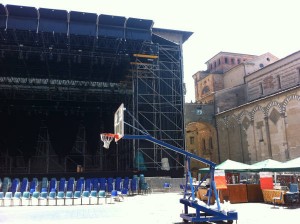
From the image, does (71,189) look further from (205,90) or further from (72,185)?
(205,90)

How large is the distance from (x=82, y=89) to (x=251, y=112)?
624 inches

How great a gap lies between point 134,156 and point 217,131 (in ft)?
47.0

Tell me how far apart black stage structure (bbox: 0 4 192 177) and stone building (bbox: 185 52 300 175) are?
25.6 feet

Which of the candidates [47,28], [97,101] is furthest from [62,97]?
[47,28]

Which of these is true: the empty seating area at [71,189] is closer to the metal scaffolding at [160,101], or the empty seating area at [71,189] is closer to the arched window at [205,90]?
the metal scaffolding at [160,101]

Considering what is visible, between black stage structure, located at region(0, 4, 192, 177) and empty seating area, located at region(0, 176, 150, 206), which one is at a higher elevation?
black stage structure, located at region(0, 4, 192, 177)

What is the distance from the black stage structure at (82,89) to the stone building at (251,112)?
779cm

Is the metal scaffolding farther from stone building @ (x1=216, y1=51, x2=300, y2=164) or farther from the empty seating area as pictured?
stone building @ (x1=216, y1=51, x2=300, y2=164)

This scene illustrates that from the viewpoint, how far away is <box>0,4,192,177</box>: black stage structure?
22.6 meters

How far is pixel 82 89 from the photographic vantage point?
27.6 metres

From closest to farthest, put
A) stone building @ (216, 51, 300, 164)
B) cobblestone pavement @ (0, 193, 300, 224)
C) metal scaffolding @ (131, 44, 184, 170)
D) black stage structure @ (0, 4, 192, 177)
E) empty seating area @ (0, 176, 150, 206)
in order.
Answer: cobblestone pavement @ (0, 193, 300, 224) → empty seating area @ (0, 176, 150, 206) → black stage structure @ (0, 4, 192, 177) → stone building @ (216, 51, 300, 164) → metal scaffolding @ (131, 44, 184, 170)

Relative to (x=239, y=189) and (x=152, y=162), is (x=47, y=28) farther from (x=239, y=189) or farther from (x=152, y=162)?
(x=239, y=189)

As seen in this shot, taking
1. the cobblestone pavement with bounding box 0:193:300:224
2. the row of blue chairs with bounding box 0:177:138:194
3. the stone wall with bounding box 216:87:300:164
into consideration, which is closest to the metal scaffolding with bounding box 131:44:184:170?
the row of blue chairs with bounding box 0:177:138:194

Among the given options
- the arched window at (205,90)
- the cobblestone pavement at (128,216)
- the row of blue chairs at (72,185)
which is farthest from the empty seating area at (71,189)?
the arched window at (205,90)
